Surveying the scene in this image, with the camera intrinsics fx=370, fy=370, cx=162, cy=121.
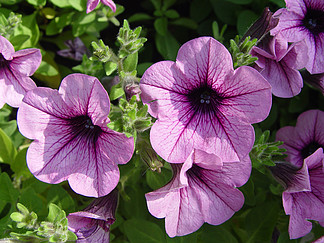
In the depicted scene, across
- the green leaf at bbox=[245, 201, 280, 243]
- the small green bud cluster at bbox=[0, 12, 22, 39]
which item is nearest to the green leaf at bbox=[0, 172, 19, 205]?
the small green bud cluster at bbox=[0, 12, 22, 39]

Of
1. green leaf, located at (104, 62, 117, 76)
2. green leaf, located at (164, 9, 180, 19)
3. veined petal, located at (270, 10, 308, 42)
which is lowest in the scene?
green leaf, located at (164, 9, 180, 19)

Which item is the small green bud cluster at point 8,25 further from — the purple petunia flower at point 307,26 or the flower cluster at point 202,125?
the purple petunia flower at point 307,26

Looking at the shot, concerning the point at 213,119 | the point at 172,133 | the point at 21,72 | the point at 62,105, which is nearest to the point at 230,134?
the point at 213,119

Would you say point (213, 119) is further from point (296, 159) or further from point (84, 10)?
point (84, 10)

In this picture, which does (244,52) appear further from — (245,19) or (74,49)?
(74,49)

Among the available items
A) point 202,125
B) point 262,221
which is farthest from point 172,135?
point 262,221

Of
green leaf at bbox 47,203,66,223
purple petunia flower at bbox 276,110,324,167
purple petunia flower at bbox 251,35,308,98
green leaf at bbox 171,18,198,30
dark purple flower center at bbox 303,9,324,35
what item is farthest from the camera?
green leaf at bbox 171,18,198,30

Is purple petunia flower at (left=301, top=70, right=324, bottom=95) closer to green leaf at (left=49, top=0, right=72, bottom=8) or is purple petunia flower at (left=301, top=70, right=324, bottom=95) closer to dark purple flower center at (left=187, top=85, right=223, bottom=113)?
dark purple flower center at (left=187, top=85, right=223, bottom=113)

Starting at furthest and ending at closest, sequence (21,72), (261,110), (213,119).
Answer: (21,72)
(213,119)
(261,110)
